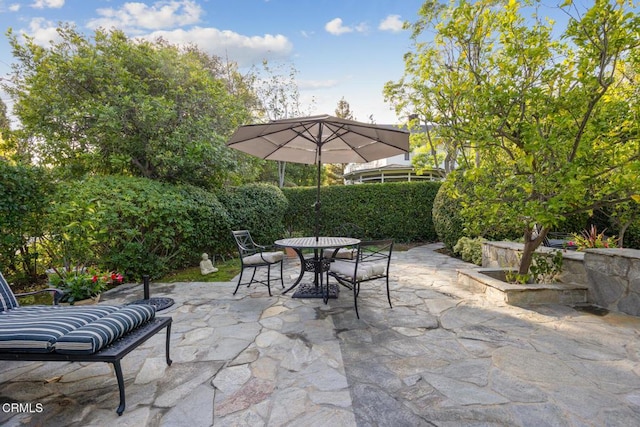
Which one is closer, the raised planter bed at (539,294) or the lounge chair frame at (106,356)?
the lounge chair frame at (106,356)

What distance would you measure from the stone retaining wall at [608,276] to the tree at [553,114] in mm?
559

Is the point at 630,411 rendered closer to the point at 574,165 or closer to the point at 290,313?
the point at 574,165

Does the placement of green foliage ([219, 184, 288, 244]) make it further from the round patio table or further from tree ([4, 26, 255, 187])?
the round patio table

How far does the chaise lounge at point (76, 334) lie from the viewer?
1651 mm

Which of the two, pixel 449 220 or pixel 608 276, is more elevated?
pixel 449 220

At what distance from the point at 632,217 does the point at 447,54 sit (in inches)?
208

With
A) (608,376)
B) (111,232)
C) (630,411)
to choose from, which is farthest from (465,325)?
(111,232)

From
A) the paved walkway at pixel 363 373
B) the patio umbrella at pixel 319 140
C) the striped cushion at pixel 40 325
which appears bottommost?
the paved walkway at pixel 363 373

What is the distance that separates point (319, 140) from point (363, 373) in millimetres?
2932

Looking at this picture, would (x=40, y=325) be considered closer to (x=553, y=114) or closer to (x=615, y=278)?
(x=553, y=114)

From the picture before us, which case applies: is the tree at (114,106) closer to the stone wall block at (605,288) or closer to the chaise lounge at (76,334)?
the chaise lounge at (76,334)

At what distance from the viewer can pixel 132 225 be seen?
485 centimetres

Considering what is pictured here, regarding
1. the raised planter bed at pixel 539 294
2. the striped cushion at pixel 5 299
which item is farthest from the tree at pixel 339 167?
the striped cushion at pixel 5 299

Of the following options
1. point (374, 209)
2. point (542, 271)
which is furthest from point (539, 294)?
point (374, 209)
